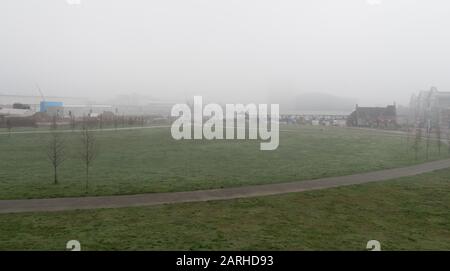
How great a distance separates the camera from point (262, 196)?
1259cm

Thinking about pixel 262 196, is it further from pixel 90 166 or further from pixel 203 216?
pixel 90 166

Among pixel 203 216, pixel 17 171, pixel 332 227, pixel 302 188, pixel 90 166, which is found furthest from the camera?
pixel 90 166

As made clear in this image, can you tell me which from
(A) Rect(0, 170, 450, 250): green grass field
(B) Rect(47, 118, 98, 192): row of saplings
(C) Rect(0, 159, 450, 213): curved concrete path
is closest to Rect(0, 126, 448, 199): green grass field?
(B) Rect(47, 118, 98, 192): row of saplings

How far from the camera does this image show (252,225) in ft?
30.7

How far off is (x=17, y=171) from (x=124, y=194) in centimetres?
888

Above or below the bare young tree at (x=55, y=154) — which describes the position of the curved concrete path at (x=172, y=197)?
below

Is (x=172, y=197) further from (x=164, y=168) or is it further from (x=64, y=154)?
(x=64, y=154)

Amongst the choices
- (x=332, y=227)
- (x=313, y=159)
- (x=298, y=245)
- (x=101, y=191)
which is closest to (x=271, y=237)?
(x=298, y=245)

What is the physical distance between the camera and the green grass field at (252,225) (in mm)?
7902

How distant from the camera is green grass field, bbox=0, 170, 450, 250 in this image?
7.90 m
